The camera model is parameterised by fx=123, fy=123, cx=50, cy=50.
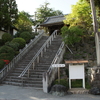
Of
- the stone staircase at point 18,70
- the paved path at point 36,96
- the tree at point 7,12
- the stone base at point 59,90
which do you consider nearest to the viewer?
the paved path at point 36,96

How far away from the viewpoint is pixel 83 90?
7.86 metres

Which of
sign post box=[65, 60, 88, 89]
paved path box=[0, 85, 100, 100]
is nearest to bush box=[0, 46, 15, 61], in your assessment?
paved path box=[0, 85, 100, 100]

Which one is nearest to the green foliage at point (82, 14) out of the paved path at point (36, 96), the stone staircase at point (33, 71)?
the stone staircase at point (33, 71)

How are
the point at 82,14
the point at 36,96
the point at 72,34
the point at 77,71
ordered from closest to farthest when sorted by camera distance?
the point at 36,96, the point at 77,71, the point at 72,34, the point at 82,14

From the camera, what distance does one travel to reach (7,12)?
17.6 m

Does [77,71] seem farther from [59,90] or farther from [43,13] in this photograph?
[43,13]

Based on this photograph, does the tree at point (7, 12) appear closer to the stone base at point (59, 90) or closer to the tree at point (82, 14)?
the tree at point (82, 14)

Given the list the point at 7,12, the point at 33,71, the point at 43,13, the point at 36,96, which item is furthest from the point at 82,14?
the point at 43,13

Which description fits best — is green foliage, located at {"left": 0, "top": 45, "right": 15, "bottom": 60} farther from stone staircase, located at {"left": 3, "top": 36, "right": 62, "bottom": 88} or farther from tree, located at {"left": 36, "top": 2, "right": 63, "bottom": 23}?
tree, located at {"left": 36, "top": 2, "right": 63, "bottom": 23}

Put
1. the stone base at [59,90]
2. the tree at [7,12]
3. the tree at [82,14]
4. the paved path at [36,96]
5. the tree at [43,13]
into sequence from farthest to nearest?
the tree at [43,13]
the tree at [7,12]
the tree at [82,14]
the stone base at [59,90]
the paved path at [36,96]

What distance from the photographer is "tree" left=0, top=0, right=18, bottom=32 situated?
55.3 feet

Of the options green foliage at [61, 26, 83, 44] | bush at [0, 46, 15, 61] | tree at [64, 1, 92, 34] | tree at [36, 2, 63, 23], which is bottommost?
bush at [0, 46, 15, 61]

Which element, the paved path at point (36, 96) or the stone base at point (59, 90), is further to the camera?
the stone base at point (59, 90)

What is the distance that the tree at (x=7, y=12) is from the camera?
1684 cm
